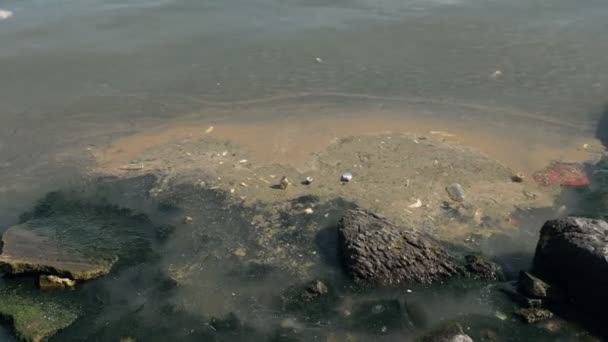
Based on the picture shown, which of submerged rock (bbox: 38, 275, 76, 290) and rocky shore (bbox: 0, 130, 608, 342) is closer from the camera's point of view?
rocky shore (bbox: 0, 130, 608, 342)

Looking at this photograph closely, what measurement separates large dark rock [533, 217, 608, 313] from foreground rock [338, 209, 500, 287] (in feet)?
2.05

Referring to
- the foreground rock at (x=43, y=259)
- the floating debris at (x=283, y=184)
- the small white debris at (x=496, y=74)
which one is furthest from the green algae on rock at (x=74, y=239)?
the small white debris at (x=496, y=74)

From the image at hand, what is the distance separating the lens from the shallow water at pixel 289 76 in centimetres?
981

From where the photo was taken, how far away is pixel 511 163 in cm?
907

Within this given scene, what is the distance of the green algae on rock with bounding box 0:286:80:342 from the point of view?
19.9 feet

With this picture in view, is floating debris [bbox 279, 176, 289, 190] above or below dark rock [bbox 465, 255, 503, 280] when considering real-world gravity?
above

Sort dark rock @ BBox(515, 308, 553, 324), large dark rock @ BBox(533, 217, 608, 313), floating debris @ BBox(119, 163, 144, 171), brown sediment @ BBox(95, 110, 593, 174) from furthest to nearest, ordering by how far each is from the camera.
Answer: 1. brown sediment @ BBox(95, 110, 593, 174)
2. floating debris @ BBox(119, 163, 144, 171)
3. dark rock @ BBox(515, 308, 553, 324)
4. large dark rock @ BBox(533, 217, 608, 313)

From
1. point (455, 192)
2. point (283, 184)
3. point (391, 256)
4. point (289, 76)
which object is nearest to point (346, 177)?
point (283, 184)

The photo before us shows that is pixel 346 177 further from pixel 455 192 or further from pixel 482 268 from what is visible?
pixel 482 268

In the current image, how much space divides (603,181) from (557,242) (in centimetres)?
277

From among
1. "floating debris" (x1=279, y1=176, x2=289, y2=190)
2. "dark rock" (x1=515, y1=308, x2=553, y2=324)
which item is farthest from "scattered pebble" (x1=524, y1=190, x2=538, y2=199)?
"floating debris" (x1=279, y1=176, x2=289, y2=190)

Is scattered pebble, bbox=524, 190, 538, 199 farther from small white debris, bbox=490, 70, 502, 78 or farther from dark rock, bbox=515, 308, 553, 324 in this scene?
small white debris, bbox=490, 70, 502, 78

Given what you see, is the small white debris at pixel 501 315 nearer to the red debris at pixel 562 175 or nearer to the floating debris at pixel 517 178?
the floating debris at pixel 517 178

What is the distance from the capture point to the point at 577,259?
20.2 ft
